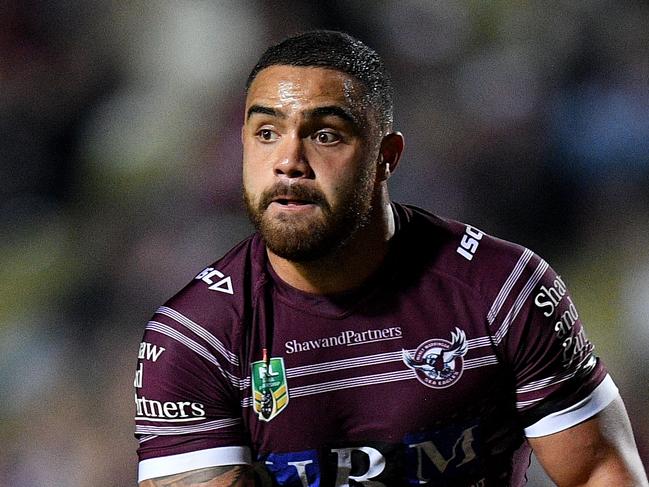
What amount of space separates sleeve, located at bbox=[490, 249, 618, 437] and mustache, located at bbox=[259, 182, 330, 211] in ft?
1.38

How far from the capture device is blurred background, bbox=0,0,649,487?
3490 mm

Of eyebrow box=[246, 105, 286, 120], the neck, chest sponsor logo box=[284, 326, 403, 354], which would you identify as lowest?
chest sponsor logo box=[284, 326, 403, 354]

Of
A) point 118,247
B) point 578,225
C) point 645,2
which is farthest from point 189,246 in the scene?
point 645,2

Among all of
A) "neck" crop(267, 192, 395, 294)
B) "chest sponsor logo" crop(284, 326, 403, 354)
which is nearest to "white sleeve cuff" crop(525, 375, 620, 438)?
"chest sponsor logo" crop(284, 326, 403, 354)

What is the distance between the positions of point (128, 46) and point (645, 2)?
76.5 inches

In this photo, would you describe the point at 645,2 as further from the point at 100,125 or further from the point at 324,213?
the point at 324,213

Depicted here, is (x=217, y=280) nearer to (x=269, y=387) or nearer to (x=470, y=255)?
(x=269, y=387)

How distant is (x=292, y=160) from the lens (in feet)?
6.31

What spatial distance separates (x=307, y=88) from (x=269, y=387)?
23.0 inches

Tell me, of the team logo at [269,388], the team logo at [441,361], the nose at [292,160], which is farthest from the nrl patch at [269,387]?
the nose at [292,160]

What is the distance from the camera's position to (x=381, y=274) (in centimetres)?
212

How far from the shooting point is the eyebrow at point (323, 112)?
1.95 m

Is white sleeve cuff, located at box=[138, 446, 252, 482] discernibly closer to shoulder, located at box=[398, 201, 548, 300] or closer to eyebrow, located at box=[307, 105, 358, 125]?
shoulder, located at box=[398, 201, 548, 300]

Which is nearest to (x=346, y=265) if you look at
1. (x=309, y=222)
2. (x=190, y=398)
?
(x=309, y=222)
